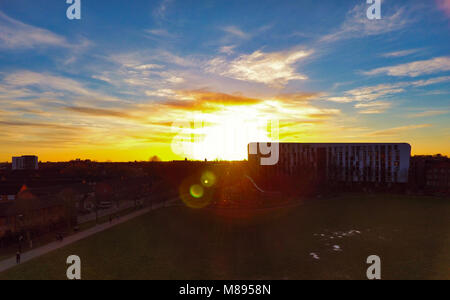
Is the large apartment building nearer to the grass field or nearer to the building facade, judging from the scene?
the grass field

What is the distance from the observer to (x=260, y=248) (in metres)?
32.7

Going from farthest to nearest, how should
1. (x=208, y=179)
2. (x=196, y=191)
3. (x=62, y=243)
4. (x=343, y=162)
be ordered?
(x=343, y=162) < (x=208, y=179) < (x=196, y=191) < (x=62, y=243)

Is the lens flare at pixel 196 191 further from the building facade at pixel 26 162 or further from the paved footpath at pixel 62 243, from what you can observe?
the building facade at pixel 26 162

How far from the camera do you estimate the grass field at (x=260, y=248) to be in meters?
26.0

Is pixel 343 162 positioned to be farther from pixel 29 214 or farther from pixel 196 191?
pixel 29 214

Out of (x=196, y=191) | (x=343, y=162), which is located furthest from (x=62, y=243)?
(x=343, y=162)

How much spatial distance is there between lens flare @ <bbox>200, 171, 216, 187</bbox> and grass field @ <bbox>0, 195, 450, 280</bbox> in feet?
145

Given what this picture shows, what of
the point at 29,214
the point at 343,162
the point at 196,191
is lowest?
the point at 196,191

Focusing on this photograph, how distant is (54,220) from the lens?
1661 inches

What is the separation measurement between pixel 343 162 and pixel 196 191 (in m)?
65.8

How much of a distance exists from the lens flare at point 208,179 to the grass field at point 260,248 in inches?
1744
